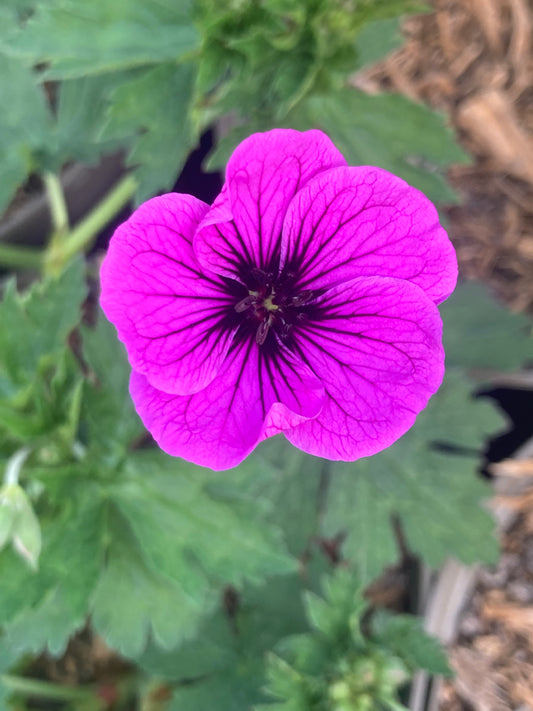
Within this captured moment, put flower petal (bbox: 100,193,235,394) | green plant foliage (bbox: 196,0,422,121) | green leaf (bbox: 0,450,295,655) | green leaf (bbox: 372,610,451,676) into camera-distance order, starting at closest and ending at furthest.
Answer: flower petal (bbox: 100,193,235,394) → green plant foliage (bbox: 196,0,422,121) → green leaf (bbox: 0,450,295,655) → green leaf (bbox: 372,610,451,676)

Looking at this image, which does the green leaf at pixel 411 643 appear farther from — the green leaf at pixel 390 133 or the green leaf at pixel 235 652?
the green leaf at pixel 390 133

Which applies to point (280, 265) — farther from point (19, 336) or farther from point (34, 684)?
point (34, 684)

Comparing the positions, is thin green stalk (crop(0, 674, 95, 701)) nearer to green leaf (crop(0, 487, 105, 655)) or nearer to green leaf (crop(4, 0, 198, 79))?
green leaf (crop(0, 487, 105, 655))

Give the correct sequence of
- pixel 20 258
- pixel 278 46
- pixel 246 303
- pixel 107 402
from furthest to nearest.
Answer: pixel 20 258
pixel 107 402
pixel 278 46
pixel 246 303

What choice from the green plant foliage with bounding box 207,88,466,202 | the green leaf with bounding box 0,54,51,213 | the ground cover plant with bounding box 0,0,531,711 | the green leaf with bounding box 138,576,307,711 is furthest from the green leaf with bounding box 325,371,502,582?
the green leaf with bounding box 0,54,51,213

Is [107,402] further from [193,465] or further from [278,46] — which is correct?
[278,46]

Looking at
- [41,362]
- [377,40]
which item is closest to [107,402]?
[41,362]

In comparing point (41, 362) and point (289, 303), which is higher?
point (289, 303)
